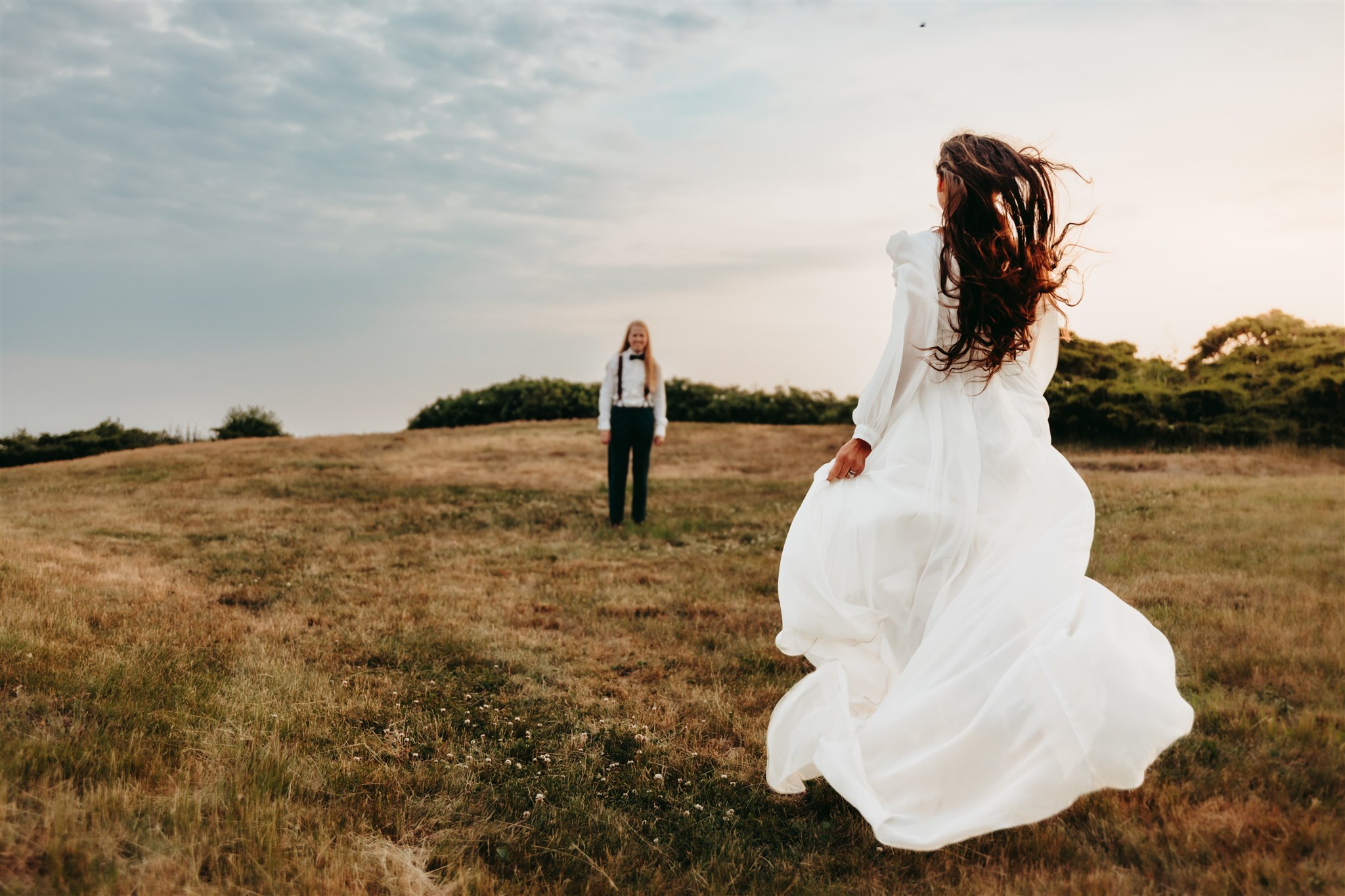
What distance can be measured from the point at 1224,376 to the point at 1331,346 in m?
2.18

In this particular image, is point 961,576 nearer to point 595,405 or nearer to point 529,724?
point 529,724

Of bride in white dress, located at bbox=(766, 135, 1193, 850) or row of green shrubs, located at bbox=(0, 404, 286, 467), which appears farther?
row of green shrubs, located at bbox=(0, 404, 286, 467)

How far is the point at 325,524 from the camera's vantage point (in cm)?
1358

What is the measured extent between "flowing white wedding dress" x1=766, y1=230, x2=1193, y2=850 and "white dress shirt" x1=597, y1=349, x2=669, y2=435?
881cm

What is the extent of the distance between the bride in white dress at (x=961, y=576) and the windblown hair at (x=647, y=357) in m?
8.72

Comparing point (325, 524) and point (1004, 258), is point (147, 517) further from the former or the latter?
point (1004, 258)

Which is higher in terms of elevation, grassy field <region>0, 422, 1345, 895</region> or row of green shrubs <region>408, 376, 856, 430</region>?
row of green shrubs <region>408, 376, 856, 430</region>

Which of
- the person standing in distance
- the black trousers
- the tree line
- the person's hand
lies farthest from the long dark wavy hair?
the tree line

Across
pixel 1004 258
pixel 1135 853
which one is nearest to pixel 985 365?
pixel 1004 258

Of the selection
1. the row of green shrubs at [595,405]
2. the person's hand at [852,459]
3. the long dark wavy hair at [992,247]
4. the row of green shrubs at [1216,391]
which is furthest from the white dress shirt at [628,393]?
the row of green shrubs at [595,405]

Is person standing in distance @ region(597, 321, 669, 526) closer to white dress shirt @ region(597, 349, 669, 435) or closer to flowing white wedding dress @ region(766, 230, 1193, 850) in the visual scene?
white dress shirt @ region(597, 349, 669, 435)

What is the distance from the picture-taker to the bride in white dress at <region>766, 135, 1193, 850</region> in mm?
3463

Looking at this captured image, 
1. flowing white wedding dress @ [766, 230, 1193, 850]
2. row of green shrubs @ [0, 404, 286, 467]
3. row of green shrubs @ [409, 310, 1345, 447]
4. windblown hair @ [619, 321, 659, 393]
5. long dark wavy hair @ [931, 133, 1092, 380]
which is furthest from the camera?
row of green shrubs @ [0, 404, 286, 467]

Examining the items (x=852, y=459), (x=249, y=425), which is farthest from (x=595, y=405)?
(x=852, y=459)
